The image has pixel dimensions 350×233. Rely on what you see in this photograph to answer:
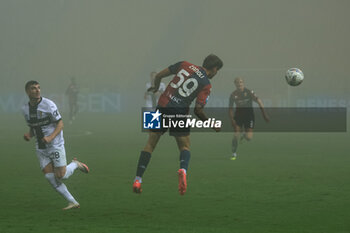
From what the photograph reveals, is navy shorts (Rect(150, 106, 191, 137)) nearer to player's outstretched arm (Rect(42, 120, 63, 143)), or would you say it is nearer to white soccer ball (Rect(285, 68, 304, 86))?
player's outstretched arm (Rect(42, 120, 63, 143))

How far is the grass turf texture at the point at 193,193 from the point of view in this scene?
7.40 m

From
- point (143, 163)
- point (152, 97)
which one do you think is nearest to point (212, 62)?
point (143, 163)

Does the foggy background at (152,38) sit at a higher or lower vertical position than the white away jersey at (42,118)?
higher

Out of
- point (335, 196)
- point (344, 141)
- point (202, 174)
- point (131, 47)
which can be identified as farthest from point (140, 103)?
point (335, 196)

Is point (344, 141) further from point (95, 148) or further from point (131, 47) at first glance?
point (131, 47)

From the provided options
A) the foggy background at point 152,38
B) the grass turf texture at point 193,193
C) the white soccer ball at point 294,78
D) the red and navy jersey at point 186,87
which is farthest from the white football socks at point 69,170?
the foggy background at point 152,38

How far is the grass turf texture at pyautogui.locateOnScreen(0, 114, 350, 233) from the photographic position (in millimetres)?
7402

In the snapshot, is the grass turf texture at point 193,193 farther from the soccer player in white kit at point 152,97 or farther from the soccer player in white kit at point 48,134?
the soccer player in white kit at point 152,97

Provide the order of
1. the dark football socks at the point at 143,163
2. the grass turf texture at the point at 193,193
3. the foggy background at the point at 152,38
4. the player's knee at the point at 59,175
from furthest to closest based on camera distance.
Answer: the foggy background at the point at 152,38 < the dark football socks at the point at 143,163 < the player's knee at the point at 59,175 < the grass turf texture at the point at 193,193

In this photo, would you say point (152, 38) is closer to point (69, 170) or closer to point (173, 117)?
point (69, 170)

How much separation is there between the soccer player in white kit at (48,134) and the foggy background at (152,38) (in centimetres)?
4201

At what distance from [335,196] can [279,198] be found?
2.93 feet

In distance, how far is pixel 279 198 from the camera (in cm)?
924

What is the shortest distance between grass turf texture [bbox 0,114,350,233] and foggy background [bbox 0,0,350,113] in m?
35.2
